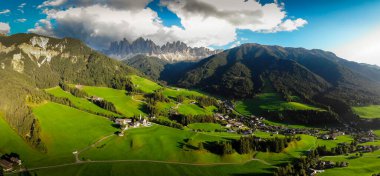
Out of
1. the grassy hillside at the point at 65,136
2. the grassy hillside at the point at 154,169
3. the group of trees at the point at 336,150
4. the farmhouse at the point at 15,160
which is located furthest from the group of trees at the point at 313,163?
the farmhouse at the point at 15,160

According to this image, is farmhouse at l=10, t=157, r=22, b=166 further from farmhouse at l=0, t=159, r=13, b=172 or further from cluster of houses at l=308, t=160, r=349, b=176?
cluster of houses at l=308, t=160, r=349, b=176

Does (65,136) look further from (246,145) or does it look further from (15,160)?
(246,145)

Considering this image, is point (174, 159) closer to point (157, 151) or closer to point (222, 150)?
point (157, 151)

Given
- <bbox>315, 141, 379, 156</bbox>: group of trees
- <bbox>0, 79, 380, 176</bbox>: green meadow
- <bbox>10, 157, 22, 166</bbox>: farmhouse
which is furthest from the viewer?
<bbox>315, 141, 379, 156</bbox>: group of trees

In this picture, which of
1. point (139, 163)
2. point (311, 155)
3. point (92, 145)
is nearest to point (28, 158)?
point (92, 145)

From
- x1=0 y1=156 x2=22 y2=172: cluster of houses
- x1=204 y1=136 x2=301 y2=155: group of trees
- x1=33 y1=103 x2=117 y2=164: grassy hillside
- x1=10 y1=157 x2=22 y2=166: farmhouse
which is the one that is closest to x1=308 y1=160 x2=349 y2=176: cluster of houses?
x1=204 y1=136 x2=301 y2=155: group of trees

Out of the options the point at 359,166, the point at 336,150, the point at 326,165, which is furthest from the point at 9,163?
the point at 336,150

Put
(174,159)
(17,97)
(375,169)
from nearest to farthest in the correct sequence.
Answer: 1. (375,169)
2. (174,159)
3. (17,97)

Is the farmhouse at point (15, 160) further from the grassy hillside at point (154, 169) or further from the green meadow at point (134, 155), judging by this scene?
the grassy hillside at point (154, 169)
